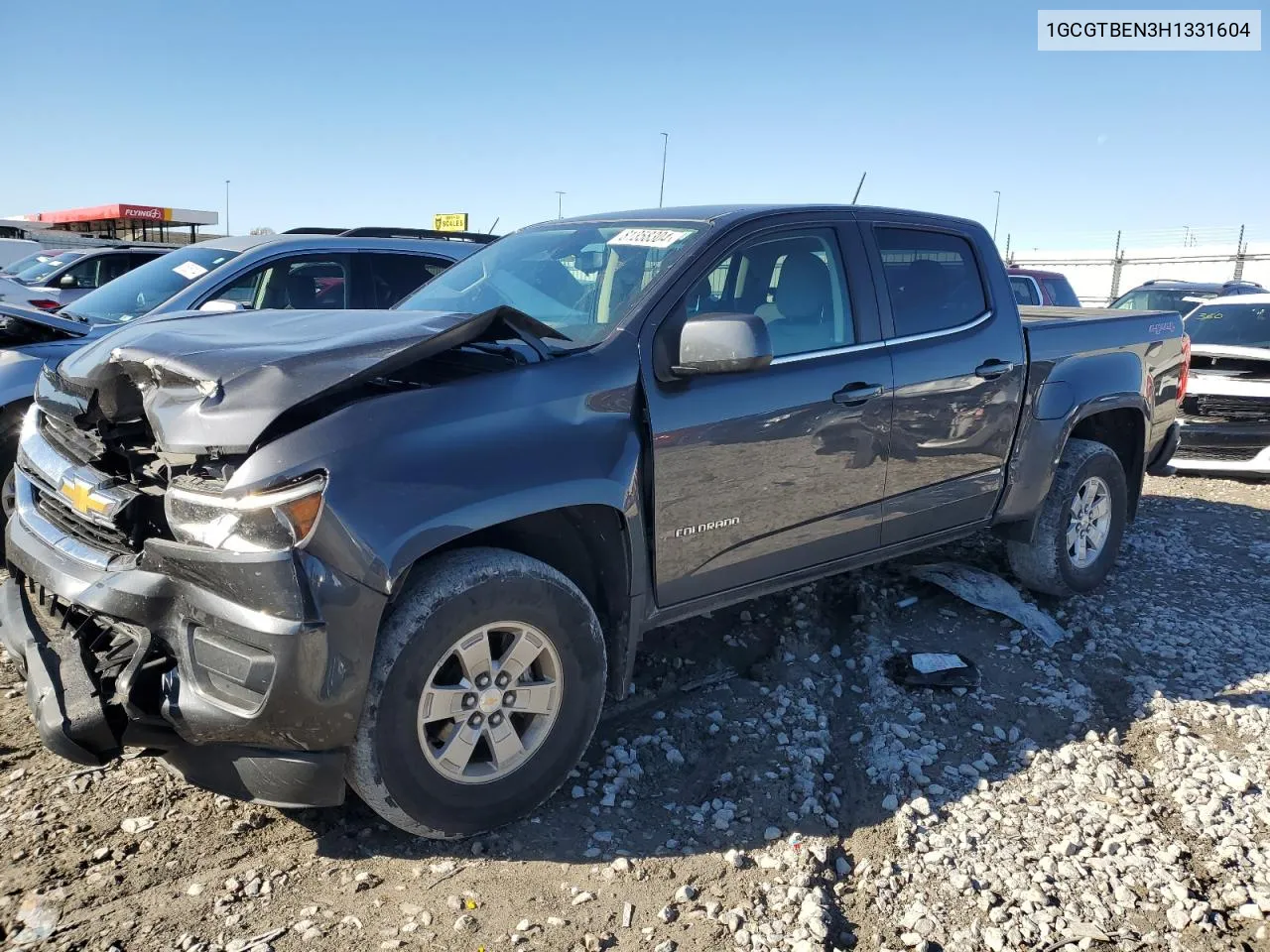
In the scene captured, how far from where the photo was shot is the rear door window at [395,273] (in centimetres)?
653

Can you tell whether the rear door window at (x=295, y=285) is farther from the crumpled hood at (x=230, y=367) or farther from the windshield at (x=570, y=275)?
the crumpled hood at (x=230, y=367)

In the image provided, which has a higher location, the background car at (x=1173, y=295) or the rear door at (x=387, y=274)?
the background car at (x=1173, y=295)

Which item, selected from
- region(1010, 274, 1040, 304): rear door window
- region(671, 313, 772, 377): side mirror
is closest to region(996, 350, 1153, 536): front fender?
region(671, 313, 772, 377): side mirror

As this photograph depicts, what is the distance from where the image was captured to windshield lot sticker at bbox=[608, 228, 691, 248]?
11.8 ft

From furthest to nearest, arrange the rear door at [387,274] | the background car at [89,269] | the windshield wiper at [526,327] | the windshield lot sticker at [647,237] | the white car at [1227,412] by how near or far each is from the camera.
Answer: the background car at [89,269] → the white car at [1227,412] → the rear door at [387,274] → the windshield lot sticker at [647,237] → the windshield wiper at [526,327]

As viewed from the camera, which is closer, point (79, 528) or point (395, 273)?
point (79, 528)

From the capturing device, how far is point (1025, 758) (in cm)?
355

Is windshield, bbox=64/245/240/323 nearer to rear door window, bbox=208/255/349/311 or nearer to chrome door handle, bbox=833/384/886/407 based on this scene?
rear door window, bbox=208/255/349/311

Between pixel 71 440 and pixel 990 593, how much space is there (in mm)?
4191

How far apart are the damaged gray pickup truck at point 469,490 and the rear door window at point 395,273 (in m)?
2.50

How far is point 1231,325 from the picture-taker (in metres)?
9.42

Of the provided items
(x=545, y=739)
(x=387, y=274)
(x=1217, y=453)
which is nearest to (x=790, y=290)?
(x=545, y=739)

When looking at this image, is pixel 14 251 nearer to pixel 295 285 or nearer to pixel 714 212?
pixel 295 285

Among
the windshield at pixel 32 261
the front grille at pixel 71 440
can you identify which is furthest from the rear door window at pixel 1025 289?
the windshield at pixel 32 261
